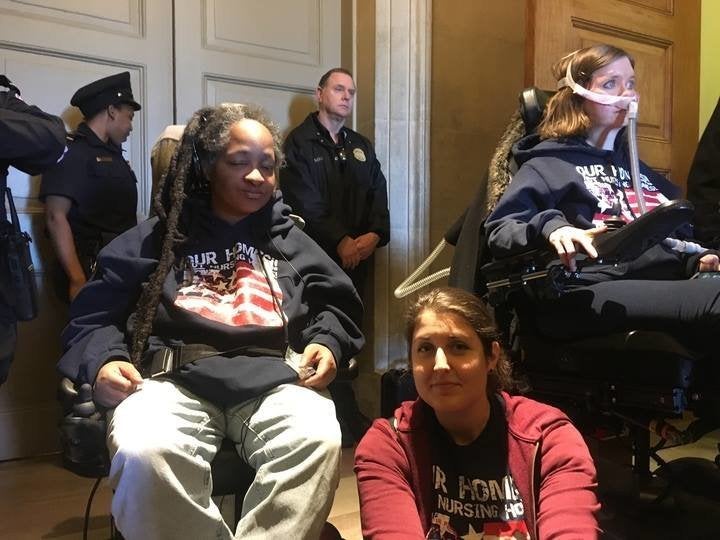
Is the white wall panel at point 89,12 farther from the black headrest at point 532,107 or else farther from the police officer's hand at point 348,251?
the black headrest at point 532,107

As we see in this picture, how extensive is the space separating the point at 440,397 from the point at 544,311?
1.49 feet

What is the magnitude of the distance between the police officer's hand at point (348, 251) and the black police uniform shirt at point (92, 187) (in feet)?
2.73

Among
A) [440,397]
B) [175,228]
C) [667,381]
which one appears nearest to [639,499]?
[667,381]

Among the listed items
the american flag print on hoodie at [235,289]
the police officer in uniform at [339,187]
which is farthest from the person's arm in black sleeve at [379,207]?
the american flag print on hoodie at [235,289]

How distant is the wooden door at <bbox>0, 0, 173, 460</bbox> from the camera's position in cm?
246

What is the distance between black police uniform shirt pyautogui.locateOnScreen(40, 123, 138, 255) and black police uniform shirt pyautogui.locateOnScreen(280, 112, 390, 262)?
0.63 meters

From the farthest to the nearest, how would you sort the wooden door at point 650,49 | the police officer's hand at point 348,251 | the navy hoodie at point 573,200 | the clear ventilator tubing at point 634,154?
the police officer's hand at point 348,251 → the wooden door at point 650,49 → the clear ventilator tubing at point 634,154 → the navy hoodie at point 573,200

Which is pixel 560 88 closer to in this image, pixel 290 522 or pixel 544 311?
pixel 544 311

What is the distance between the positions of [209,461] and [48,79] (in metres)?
1.89

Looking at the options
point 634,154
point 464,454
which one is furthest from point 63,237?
point 634,154

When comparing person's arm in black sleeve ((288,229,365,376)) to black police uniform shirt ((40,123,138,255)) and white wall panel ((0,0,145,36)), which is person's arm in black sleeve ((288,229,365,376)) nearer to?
Result: black police uniform shirt ((40,123,138,255))

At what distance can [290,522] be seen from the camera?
1.16 m

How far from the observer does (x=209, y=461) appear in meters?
1.27

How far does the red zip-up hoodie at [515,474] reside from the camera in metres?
1.06
